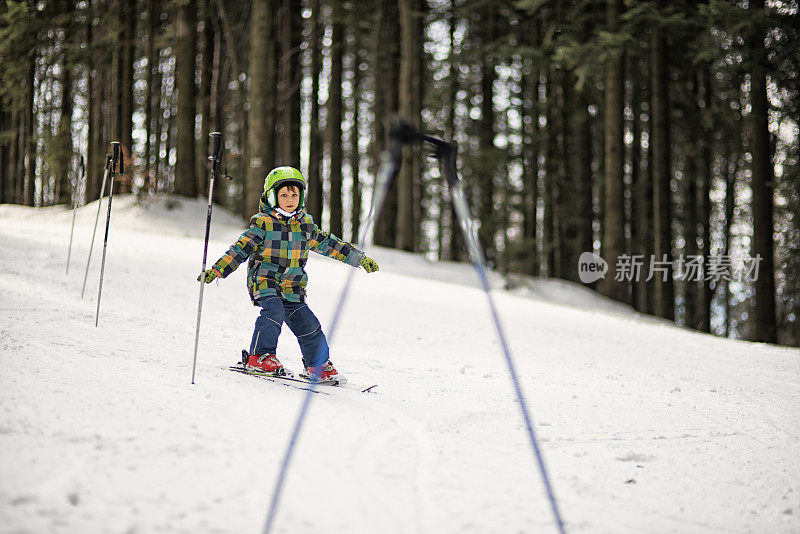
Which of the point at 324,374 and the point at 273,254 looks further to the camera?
the point at 324,374

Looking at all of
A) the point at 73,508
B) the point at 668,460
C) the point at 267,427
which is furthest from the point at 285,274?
the point at 668,460

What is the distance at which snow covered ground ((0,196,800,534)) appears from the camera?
2.74m

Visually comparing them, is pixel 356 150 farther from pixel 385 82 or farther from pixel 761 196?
pixel 761 196

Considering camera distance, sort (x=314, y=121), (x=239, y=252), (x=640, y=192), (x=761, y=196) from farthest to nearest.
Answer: (x=640, y=192) → (x=314, y=121) → (x=761, y=196) → (x=239, y=252)

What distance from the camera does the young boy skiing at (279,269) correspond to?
187 inches

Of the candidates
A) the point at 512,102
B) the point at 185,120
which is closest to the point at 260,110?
the point at 185,120

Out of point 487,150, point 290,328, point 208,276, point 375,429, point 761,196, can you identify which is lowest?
point 375,429

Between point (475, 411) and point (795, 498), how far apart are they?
2078 mm

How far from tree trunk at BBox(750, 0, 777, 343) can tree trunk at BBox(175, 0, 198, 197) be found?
13886 mm

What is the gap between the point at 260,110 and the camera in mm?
13711

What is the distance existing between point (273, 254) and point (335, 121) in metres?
13.8

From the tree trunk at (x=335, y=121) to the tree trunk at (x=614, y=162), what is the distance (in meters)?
7.55

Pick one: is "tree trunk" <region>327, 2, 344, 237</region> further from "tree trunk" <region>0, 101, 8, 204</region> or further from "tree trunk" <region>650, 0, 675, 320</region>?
"tree trunk" <region>0, 101, 8, 204</region>

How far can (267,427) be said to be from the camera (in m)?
3.57
